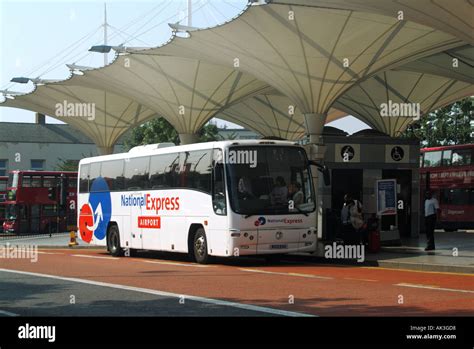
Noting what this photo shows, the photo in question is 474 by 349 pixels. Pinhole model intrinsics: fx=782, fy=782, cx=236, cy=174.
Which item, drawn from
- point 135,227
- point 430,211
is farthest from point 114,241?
point 430,211

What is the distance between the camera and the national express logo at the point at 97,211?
28342 mm

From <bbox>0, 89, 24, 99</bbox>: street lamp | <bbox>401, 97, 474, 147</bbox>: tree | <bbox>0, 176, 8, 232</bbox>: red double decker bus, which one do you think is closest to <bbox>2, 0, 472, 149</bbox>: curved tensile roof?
<bbox>0, 89, 24, 99</bbox>: street lamp

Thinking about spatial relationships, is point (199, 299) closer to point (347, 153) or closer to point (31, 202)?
point (347, 153)

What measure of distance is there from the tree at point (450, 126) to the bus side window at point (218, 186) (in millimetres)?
43605

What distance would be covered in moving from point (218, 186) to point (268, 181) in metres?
1.35

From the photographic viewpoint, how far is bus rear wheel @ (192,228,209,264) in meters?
21.9

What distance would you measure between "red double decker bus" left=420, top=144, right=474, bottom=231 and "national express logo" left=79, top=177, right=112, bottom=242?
18721 millimetres

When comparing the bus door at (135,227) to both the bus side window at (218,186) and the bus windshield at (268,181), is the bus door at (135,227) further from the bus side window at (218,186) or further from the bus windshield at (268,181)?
the bus windshield at (268,181)

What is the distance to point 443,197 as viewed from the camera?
42312 mm

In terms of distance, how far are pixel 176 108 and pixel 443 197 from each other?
642 inches

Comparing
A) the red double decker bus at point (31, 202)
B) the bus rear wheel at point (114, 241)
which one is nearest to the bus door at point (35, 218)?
the red double decker bus at point (31, 202)
